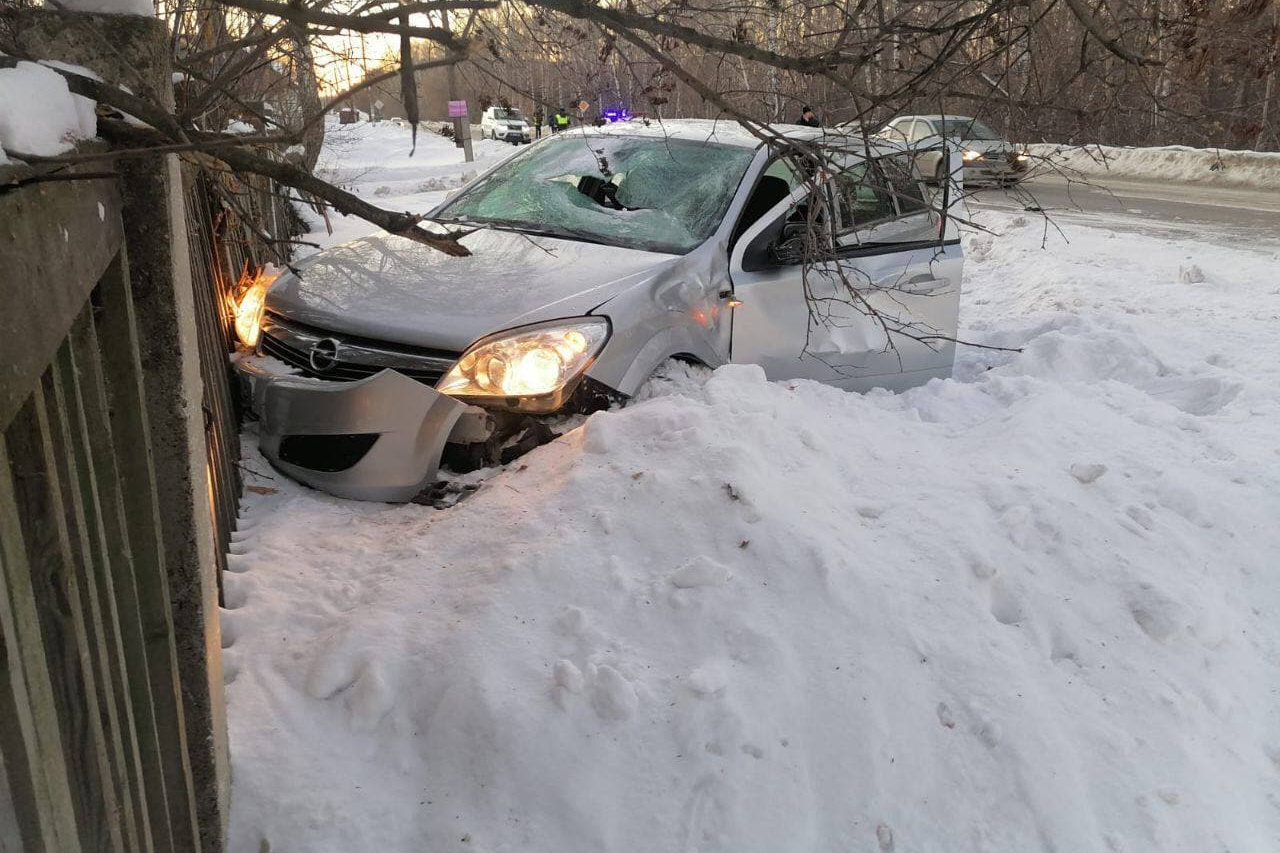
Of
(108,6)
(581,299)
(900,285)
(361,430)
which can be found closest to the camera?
(108,6)

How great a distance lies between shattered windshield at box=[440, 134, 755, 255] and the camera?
182 inches

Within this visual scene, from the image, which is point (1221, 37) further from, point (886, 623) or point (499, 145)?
point (499, 145)

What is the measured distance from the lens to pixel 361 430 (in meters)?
3.67

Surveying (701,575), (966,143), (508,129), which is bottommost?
(701,575)

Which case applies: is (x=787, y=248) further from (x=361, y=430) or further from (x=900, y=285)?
(x=361, y=430)

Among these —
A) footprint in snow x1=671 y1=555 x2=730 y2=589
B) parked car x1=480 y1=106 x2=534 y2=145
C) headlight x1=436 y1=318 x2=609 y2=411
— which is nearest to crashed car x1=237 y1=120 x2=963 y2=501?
headlight x1=436 y1=318 x2=609 y2=411

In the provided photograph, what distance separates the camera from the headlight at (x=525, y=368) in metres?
3.66

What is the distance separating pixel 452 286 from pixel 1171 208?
1562cm

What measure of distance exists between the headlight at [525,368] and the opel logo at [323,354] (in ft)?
1.68

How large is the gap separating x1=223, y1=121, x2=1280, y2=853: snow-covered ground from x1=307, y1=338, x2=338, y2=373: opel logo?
528 millimetres

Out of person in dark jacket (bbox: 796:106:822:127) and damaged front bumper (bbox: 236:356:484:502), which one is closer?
damaged front bumper (bbox: 236:356:484:502)

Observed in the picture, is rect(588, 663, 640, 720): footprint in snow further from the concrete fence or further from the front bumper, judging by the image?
the front bumper

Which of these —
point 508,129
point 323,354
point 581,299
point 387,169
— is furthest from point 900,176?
point 508,129

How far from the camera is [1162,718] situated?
2.95 metres
